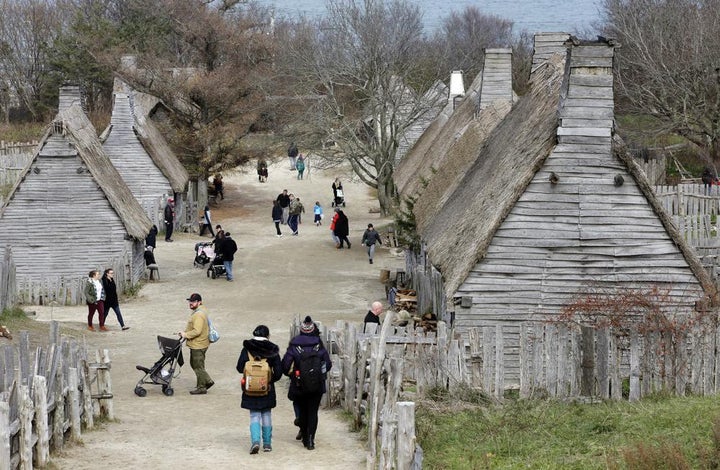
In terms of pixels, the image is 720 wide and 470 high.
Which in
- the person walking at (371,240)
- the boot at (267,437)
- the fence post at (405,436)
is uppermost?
the person walking at (371,240)

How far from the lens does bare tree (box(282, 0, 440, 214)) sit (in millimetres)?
50531

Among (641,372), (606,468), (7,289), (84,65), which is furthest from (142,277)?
(84,65)

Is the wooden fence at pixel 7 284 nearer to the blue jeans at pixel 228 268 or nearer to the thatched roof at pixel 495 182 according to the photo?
the thatched roof at pixel 495 182

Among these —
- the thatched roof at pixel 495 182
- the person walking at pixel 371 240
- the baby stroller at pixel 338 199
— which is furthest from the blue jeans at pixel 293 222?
the thatched roof at pixel 495 182

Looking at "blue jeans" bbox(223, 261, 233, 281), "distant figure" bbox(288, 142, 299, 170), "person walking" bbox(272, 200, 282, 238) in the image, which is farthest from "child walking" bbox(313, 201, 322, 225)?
"distant figure" bbox(288, 142, 299, 170)

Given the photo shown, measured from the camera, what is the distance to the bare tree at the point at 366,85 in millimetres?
50531

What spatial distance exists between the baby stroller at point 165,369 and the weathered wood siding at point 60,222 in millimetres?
15125

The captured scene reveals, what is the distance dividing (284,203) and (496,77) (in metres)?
15.1

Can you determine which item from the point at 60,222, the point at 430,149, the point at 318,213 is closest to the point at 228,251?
the point at 60,222

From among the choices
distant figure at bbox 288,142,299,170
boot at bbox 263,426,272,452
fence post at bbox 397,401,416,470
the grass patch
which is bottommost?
boot at bbox 263,426,272,452

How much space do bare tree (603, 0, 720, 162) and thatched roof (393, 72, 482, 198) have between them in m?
12.8

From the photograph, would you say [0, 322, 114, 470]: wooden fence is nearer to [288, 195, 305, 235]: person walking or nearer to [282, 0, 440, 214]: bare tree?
[288, 195, 305, 235]: person walking

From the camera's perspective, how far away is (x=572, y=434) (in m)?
14.6

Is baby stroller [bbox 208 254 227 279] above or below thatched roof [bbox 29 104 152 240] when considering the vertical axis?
below
